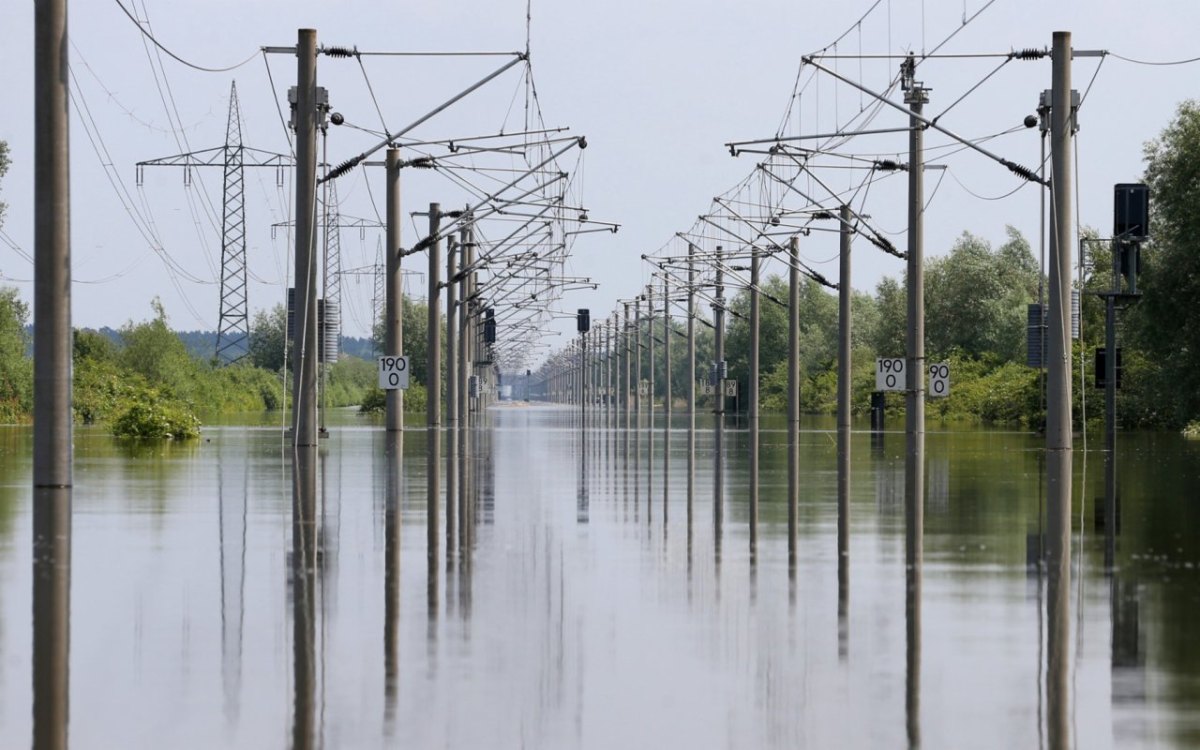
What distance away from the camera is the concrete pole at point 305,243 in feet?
128

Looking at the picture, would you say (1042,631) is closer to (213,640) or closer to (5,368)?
(213,640)

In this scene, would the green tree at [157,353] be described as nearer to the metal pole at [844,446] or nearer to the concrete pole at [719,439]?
the concrete pole at [719,439]

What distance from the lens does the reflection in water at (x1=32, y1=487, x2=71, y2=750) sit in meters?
8.55

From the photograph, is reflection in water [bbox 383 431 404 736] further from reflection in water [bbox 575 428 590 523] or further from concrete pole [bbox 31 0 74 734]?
concrete pole [bbox 31 0 74 734]

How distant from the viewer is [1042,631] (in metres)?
11.7

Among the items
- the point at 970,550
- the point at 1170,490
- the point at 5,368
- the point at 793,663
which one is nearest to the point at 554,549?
the point at 970,550

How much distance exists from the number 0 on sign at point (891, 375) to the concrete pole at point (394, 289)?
13009mm

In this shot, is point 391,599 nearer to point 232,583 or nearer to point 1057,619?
point 232,583

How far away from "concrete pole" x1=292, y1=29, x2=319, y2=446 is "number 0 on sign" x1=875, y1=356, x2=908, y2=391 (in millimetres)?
14250

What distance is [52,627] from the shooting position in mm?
11656

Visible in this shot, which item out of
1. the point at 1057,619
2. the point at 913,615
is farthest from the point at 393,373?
the point at 1057,619

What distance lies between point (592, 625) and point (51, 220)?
14047 millimetres

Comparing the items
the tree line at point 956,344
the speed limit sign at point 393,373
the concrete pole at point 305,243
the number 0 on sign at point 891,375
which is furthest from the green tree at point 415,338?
the concrete pole at point 305,243

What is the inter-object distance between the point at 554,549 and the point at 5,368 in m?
63.9
